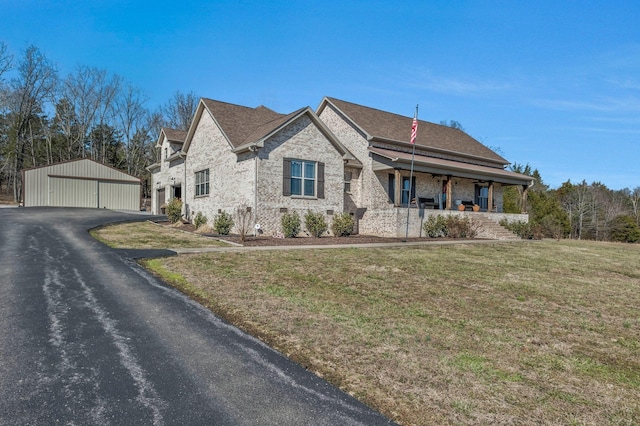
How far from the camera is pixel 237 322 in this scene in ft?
18.8

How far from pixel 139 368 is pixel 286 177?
595 inches

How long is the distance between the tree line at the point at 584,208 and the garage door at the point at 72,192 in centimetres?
3484

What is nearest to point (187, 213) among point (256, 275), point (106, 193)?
point (106, 193)

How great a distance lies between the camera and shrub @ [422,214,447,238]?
21.0 meters

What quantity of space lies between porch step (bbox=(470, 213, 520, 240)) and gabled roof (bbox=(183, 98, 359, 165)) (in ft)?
26.8

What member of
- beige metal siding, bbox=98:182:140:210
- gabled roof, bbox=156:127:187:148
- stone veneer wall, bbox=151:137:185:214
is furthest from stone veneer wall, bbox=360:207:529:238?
beige metal siding, bbox=98:182:140:210

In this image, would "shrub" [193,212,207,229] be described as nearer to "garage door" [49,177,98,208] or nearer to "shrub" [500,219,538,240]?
"garage door" [49,177,98,208]

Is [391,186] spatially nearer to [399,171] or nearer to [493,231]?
[399,171]

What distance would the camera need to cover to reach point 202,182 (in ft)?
74.9

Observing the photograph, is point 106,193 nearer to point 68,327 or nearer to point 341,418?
point 68,327

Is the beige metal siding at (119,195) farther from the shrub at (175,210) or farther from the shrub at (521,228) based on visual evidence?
the shrub at (521,228)

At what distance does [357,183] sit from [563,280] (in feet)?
45.7

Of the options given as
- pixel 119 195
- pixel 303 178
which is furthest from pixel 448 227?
pixel 119 195

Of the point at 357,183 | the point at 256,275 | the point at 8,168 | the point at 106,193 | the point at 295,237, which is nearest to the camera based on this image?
the point at 256,275
